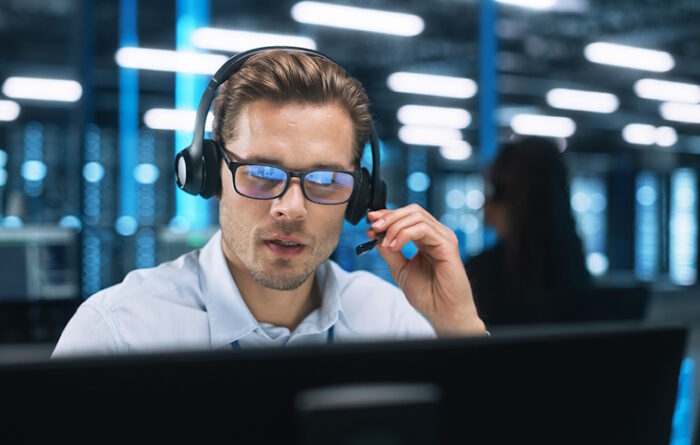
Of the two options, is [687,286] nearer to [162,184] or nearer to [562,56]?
[562,56]

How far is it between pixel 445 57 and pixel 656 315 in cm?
579

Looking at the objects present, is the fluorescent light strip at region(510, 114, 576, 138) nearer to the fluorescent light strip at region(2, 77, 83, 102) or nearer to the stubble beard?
the fluorescent light strip at region(2, 77, 83, 102)

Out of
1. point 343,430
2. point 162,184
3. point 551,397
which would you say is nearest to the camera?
point 343,430

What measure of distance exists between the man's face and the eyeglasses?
0.04 feet

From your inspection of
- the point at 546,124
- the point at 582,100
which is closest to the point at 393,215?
the point at 582,100

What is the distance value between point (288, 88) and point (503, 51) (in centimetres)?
888

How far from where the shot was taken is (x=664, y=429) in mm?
627

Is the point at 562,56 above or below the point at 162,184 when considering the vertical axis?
above

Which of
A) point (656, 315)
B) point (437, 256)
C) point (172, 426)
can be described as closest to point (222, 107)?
point (437, 256)

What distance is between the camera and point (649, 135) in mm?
11031

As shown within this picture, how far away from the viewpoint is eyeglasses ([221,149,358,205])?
1112 millimetres

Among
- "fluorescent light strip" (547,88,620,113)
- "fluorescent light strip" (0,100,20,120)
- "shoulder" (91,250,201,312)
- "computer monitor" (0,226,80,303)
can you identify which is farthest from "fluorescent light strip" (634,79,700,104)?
"fluorescent light strip" (0,100,20,120)

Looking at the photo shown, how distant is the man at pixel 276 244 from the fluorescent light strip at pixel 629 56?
6.38 metres

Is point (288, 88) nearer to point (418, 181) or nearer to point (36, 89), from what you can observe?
point (418, 181)
